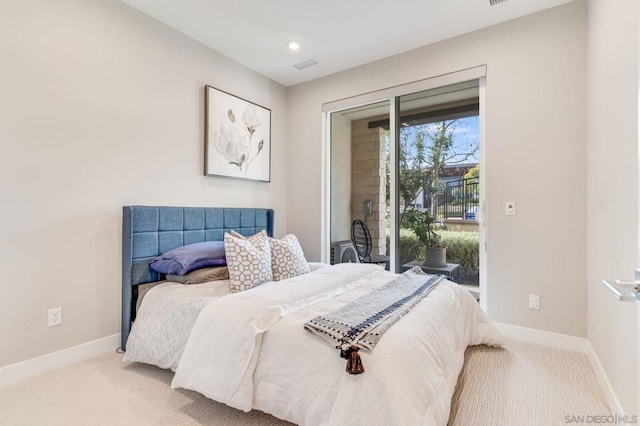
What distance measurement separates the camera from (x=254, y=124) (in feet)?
12.4

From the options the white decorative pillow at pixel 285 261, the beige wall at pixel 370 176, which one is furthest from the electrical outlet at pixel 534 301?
the white decorative pillow at pixel 285 261

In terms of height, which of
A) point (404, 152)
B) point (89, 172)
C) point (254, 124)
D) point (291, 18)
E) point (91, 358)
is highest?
point (291, 18)

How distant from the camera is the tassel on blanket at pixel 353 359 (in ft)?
4.21

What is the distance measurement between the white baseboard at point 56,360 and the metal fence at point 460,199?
3.21 metres

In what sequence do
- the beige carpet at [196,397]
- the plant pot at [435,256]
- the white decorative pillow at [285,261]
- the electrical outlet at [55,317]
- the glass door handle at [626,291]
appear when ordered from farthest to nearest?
the plant pot at [435,256] → the white decorative pillow at [285,261] → the electrical outlet at [55,317] → the beige carpet at [196,397] → the glass door handle at [626,291]

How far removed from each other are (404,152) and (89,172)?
2.96 metres

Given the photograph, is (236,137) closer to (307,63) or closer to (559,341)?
(307,63)

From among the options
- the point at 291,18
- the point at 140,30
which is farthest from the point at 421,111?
the point at 140,30

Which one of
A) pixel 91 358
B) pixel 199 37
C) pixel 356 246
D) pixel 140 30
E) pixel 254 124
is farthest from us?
pixel 356 246

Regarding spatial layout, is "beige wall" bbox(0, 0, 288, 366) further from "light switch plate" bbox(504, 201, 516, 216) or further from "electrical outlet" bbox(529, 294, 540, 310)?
"electrical outlet" bbox(529, 294, 540, 310)

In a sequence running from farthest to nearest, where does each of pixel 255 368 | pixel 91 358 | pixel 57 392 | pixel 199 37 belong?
pixel 199 37
pixel 91 358
pixel 57 392
pixel 255 368

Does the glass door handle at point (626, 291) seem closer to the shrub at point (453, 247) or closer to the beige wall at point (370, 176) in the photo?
the shrub at point (453, 247)

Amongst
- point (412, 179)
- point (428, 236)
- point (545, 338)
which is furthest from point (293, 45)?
point (545, 338)

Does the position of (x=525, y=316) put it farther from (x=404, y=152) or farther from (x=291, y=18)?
(x=291, y=18)
